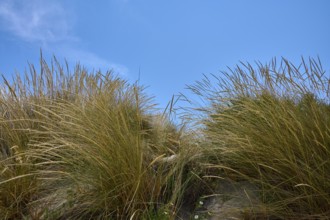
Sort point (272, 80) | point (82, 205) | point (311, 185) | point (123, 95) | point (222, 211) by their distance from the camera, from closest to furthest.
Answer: point (311, 185)
point (222, 211)
point (82, 205)
point (272, 80)
point (123, 95)

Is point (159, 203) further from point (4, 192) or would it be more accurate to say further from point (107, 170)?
point (4, 192)

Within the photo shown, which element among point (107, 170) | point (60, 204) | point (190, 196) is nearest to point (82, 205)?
point (60, 204)

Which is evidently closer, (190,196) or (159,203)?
(159,203)

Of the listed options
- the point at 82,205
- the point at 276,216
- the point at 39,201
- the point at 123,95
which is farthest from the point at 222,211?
the point at 123,95

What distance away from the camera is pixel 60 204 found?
119 inches

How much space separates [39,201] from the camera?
3.16 meters

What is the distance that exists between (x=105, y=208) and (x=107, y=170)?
285 mm

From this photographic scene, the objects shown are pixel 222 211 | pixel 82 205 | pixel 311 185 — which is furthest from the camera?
pixel 82 205

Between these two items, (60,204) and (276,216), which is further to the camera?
(60,204)

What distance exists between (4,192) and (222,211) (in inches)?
72.5

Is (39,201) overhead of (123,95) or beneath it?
beneath

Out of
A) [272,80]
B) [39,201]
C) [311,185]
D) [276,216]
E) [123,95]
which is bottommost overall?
[276,216]

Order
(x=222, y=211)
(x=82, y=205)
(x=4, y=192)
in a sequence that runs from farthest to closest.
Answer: (x=4, y=192) → (x=82, y=205) → (x=222, y=211)

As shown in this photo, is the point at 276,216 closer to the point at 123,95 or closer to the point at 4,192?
the point at 4,192
